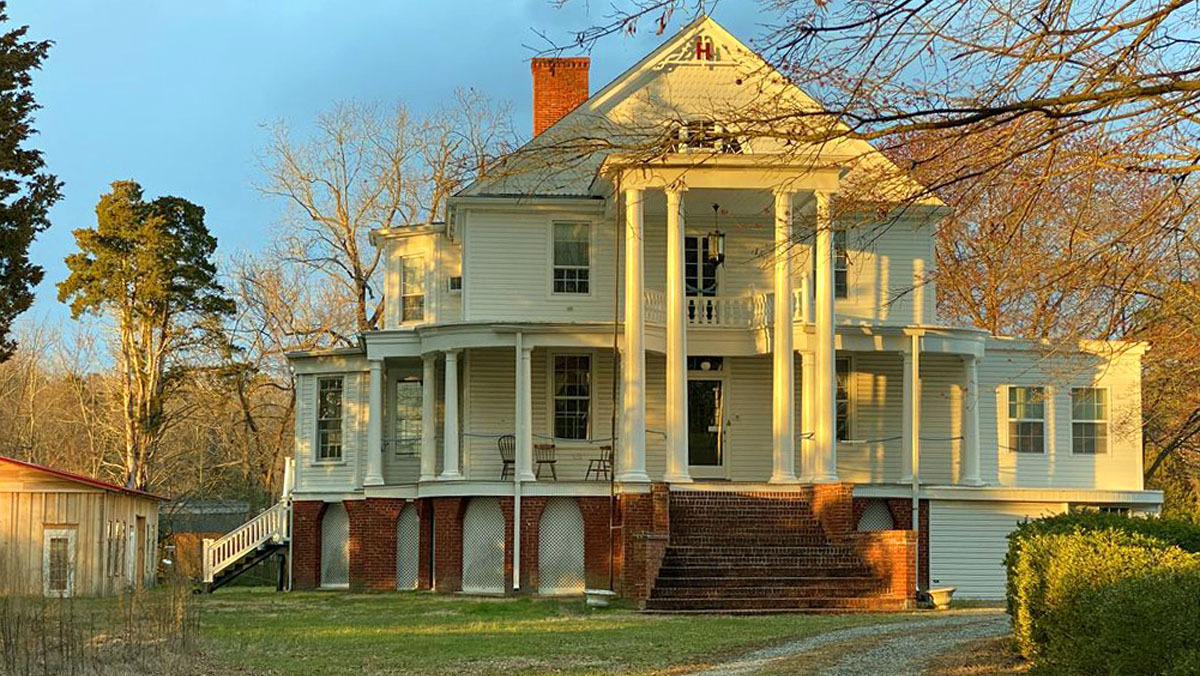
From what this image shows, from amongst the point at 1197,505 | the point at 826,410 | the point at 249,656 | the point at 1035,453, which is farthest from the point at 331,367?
the point at 1197,505

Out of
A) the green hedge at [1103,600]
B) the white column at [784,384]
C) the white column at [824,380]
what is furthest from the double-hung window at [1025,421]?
the green hedge at [1103,600]

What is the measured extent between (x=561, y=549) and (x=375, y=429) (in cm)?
504

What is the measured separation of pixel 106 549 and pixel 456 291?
8.83m

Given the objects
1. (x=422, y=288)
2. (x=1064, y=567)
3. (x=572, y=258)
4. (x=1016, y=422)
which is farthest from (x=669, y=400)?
(x=1064, y=567)

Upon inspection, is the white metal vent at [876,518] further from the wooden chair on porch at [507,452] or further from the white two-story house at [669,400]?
the wooden chair on porch at [507,452]

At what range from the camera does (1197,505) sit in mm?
41594

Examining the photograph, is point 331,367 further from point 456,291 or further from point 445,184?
point 445,184

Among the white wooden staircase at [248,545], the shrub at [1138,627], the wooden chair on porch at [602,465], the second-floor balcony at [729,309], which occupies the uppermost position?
the second-floor balcony at [729,309]

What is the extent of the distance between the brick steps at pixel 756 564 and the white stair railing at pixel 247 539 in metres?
11.2

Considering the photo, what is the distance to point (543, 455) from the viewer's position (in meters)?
31.1

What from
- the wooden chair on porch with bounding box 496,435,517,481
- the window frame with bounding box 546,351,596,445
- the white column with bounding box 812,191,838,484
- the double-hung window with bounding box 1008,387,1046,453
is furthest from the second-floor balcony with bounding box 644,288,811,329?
the double-hung window with bounding box 1008,387,1046,453

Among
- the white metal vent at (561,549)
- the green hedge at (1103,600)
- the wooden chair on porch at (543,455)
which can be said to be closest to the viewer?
the green hedge at (1103,600)

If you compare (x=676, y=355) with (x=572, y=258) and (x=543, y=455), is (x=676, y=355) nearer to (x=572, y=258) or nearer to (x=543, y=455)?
(x=572, y=258)

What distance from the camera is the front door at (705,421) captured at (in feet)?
104
